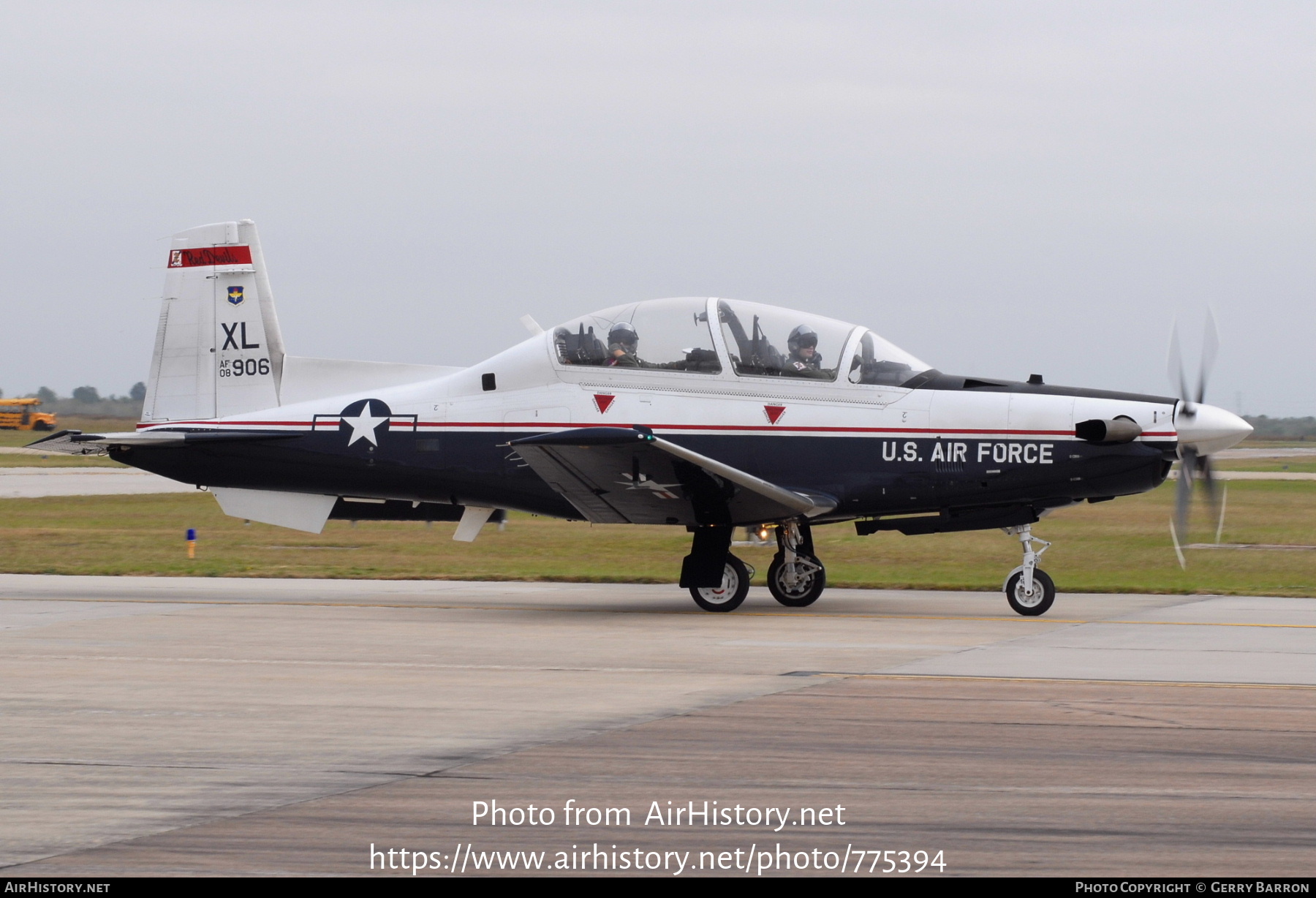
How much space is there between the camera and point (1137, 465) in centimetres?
1287

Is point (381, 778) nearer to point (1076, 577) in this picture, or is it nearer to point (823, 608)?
point (823, 608)

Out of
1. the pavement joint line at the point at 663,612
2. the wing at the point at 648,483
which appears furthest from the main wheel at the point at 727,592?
the wing at the point at 648,483

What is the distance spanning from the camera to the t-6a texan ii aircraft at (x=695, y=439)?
13117mm

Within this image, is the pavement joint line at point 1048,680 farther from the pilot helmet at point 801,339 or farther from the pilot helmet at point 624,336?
the pilot helmet at point 624,336

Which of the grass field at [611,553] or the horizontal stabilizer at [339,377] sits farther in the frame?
the grass field at [611,553]

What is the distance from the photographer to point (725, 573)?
14.0m

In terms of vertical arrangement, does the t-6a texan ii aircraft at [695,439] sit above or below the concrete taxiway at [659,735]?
above

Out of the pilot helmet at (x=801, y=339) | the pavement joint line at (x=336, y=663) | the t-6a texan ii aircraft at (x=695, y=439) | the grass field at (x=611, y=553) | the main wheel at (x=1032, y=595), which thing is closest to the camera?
the pavement joint line at (x=336, y=663)

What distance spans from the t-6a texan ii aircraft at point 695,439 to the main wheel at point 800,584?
0.07 feet

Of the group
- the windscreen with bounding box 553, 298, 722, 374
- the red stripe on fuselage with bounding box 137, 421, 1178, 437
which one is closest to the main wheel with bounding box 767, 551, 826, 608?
the red stripe on fuselage with bounding box 137, 421, 1178, 437

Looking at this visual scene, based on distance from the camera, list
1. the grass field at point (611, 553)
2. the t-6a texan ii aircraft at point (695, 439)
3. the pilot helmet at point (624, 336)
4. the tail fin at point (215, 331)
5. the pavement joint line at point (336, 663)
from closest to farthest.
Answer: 1. the pavement joint line at point (336, 663)
2. the t-6a texan ii aircraft at point (695, 439)
3. the pilot helmet at point (624, 336)
4. the tail fin at point (215, 331)
5. the grass field at point (611, 553)

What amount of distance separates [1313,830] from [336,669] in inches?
260

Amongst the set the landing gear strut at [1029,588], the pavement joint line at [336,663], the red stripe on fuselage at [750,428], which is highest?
the red stripe on fuselage at [750,428]
